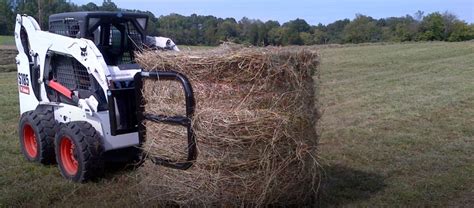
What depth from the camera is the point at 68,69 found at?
6938 millimetres

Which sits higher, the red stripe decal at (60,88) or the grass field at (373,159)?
the red stripe decal at (60,88)

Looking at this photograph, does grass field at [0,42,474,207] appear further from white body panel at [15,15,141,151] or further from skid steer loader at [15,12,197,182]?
white body panel at [15,15,141,151]

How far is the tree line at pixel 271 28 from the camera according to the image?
788 cm

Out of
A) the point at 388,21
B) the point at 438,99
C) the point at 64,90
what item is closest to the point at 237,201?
the point at 64,90

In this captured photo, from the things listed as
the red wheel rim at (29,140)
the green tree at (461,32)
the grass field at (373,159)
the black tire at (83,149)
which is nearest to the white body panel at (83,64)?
the black tire at (83,149)

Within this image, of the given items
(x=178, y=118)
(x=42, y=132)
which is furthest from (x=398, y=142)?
(x=42, y=132)

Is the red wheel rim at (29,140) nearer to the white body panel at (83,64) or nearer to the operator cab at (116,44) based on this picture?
the white body panel at (83,64)

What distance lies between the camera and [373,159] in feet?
24.4

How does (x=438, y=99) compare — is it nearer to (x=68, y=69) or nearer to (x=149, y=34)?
(x=149, y=34)

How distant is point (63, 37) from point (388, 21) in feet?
256

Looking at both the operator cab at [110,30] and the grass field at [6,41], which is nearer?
the operator cab at [110,30]

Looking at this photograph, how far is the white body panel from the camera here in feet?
20.3

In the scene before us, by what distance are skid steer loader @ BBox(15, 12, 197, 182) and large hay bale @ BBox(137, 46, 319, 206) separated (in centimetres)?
17

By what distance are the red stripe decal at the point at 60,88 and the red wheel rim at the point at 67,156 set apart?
21.4 inches
